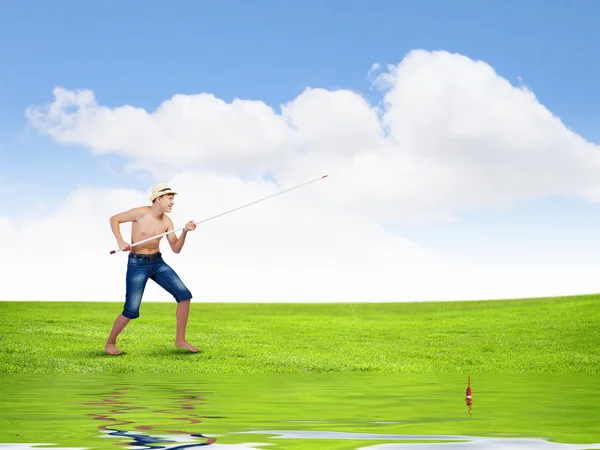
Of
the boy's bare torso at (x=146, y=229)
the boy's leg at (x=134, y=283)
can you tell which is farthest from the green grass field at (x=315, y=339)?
the boy's bare torso at (x=146, y=229)

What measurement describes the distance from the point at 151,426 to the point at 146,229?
362 inches

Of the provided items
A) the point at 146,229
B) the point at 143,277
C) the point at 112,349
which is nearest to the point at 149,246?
the point at 146,229

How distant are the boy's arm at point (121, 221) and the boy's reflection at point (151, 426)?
525 cm

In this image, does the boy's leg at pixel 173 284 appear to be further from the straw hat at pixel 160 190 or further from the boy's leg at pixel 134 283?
the straw hat at pixel 160 190

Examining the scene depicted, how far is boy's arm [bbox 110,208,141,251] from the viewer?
1602cm

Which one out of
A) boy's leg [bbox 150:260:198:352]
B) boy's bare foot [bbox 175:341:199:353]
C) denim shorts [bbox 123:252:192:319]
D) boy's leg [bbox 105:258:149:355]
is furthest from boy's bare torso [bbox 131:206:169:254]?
boy's bare foot [bbox 175:341:199:353]

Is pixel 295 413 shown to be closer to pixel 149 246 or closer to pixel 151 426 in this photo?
pixel 151 426

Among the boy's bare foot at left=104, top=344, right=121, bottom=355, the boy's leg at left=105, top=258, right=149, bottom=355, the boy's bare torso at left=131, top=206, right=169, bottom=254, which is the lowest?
the boy's bare foot at left=104, top=344, right=121, bottom=355

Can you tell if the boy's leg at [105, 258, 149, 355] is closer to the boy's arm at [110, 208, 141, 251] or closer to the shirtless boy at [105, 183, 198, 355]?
the shirtless boy at [105, 183, 198, 355]

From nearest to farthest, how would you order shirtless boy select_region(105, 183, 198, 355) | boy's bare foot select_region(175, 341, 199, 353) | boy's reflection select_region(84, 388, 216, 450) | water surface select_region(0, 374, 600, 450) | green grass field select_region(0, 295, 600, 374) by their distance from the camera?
boy's reflection select_region(84, 388, 216, 450) < water surface select_region(0, 374, 600, 450) < shirtless boy select_region(105, 183, 198, 355) < green grass field select_region(0, 295, 600, 374) < boy's bare foot select_region(175, 341, 199, 353)

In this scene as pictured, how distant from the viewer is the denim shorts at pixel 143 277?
1650 centimetres

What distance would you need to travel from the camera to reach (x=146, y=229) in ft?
54.3

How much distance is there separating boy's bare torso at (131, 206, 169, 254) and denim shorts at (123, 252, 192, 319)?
0.44ft

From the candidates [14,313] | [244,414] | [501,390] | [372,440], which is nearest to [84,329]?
[14,313]
